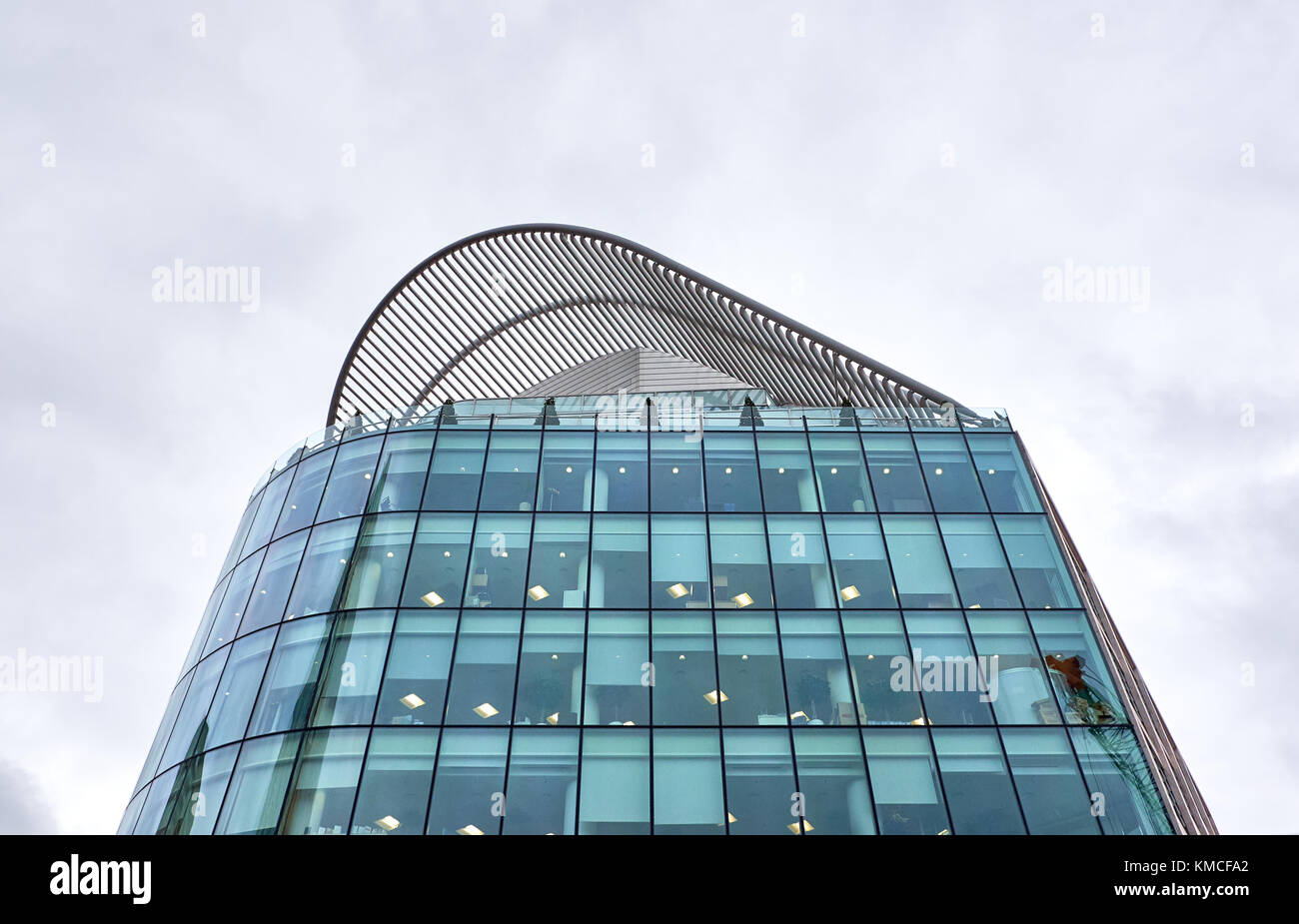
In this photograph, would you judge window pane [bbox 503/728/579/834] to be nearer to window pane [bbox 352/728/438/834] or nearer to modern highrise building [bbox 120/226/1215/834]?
modern highrise building [bbox 120/226/1215/834]

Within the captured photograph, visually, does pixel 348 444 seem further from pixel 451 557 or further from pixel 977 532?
pixel 977 532

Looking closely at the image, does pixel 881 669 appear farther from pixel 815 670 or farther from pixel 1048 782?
pixel 1048 782

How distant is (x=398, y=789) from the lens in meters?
18.0

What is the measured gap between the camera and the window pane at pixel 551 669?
19.2 m

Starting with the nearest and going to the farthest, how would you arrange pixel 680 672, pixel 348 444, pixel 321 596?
pixel 680 672, pixel 321 596, pixel 348 444

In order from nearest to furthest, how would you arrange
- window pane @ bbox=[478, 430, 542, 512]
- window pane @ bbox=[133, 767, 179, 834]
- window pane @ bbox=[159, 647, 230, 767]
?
window pane @ bbox=[133, 767, 179, 834] < window pane @ bbox=[159, 647, 230, 767] < window pane @ bbox=[478, 430, 542, 512]

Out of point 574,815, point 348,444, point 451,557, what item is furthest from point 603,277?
point 574,815

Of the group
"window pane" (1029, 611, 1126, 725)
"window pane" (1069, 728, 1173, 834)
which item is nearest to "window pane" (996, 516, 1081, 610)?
"window pane" (1029, 611, 1126, 725)

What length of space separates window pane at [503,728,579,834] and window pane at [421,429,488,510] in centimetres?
671

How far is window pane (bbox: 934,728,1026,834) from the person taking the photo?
1730cm
